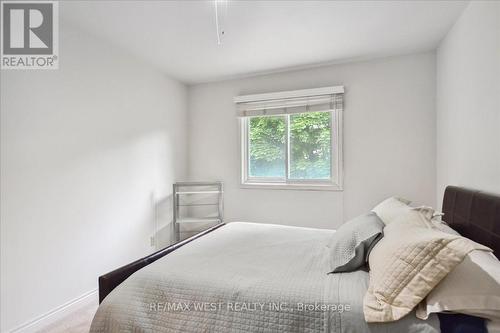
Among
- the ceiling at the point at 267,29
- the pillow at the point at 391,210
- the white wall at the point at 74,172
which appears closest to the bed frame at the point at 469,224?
the pillow at the point at 391,210

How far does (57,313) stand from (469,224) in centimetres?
308

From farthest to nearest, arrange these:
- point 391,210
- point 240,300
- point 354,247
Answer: point 391,210, point 354,247, point 240,300

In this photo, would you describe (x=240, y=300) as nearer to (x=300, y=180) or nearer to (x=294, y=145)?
(x=300, y=180)

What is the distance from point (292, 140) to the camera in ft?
11.2

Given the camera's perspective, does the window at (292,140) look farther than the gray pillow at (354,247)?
Yes

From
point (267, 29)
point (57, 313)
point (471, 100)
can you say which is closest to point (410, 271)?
point (471, 100)

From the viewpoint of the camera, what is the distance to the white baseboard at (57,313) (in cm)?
188

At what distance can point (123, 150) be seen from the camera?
108 inches

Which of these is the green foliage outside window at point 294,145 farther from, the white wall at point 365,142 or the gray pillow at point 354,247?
the gray pillow at point 354,247

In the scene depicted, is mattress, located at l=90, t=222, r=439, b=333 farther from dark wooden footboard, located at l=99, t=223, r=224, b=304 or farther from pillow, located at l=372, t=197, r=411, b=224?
pillow, located at l=372, t=197, r=411, b=224

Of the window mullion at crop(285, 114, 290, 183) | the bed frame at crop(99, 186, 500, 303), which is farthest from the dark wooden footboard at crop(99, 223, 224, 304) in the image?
the window mullion at crop(285, 114, 290, 183)

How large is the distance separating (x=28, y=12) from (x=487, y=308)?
321cm

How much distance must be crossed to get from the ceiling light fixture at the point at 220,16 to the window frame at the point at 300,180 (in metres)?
1.36

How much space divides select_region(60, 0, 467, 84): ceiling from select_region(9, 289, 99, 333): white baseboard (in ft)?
7.97
